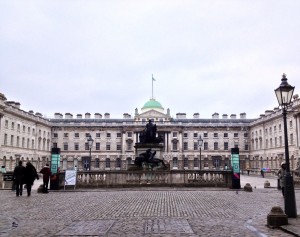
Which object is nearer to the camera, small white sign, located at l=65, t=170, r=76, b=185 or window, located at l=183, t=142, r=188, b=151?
small white sign, located at l=65, t=170, r=76, b=185

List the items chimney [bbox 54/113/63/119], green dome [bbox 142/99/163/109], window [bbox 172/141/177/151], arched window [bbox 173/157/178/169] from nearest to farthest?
arched window [bbox 173/157/178/169] < window [bbox 172/141/177/151] < chimney [bbox 54/113/63/119] < green dome [bbox 142/99/163/109]

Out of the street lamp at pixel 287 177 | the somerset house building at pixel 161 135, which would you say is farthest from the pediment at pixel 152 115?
the street lamp at pixel 287 177

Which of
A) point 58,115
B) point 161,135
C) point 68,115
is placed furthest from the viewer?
point 68,115

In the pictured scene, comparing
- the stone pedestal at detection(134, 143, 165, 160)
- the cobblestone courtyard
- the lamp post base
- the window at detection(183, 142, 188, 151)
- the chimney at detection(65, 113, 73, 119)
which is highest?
the chimney at detection(65, 113, 73, 119)

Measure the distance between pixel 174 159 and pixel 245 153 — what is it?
17.9m

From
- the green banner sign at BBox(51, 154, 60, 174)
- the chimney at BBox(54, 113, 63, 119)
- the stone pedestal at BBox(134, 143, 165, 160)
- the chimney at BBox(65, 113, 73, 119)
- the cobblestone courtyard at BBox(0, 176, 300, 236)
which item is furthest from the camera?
the chimney at BBox(65, 113, 73, 119)

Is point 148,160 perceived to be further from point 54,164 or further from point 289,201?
point 289,201

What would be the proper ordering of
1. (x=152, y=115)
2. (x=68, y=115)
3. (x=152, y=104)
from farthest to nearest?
1. (x=152, y=104)
2. (x=68, y=115)
3. (x=152, y=115)

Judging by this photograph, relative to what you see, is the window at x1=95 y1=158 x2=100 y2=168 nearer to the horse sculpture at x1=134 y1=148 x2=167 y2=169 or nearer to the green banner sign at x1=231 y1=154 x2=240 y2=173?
the horse sculpture at x1=134 y1=148 x2=167 y2=169

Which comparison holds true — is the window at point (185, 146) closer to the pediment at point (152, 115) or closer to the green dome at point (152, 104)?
the pediment at point (152, 115)

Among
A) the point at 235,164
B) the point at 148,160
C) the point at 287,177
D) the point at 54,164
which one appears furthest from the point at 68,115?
the point at 287,177

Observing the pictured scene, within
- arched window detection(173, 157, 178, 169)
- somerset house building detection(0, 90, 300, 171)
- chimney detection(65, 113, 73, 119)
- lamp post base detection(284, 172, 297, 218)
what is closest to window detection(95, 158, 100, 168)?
somerset house building detection(0, 90, 300, 171)

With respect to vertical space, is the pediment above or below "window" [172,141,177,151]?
above

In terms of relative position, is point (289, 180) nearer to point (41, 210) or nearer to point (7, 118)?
point (41, 210)
